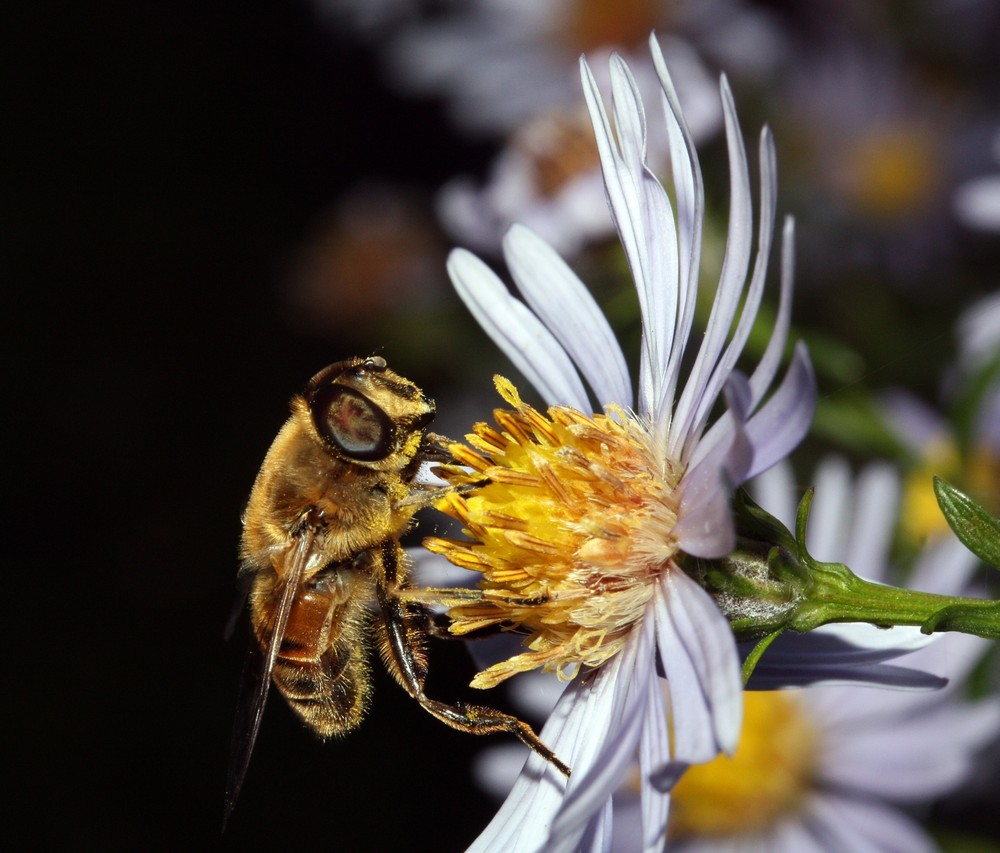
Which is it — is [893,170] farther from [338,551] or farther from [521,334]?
[338,551]

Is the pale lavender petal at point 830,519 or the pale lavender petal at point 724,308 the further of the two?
the pale lavender petal at point 830,519

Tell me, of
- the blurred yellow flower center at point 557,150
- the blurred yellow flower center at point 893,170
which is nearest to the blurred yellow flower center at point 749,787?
the blurred yellow flower center at point 557,150

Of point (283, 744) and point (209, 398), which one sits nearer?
point (283, 744)

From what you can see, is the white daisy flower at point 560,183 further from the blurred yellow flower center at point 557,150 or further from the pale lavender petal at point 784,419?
the pale lavender petal at point 784,419

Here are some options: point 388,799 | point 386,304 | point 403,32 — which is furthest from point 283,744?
point 403,32

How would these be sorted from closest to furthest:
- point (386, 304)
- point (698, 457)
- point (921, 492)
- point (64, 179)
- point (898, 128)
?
point (698, 457)
point (921, 492)
point (898, 128)
point (386, 304)
point (64, 179)

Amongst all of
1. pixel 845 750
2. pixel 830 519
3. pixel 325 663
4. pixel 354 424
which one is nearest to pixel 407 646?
pixel 325 663

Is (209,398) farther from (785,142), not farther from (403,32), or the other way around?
(785,142)
